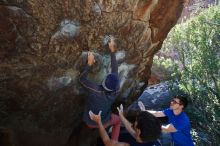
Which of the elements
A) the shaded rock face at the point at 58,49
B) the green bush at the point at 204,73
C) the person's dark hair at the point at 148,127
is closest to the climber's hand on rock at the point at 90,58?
the shaded rock face at the point at 58,49

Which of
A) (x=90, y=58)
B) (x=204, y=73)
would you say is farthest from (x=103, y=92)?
(x=204, y=73)

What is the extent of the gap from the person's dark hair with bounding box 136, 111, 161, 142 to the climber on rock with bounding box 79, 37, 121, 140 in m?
0.80

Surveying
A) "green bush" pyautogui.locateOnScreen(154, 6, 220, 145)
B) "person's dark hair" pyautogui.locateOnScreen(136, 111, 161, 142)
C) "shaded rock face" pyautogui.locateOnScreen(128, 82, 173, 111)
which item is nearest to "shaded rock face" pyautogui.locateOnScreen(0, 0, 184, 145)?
"person's dark hair" pyautogui.locateOnScreen(136, 111, 161, 142)

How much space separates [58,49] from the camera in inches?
185

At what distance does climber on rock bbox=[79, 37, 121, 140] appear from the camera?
184 inches

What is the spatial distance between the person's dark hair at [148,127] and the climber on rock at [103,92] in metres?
0.80

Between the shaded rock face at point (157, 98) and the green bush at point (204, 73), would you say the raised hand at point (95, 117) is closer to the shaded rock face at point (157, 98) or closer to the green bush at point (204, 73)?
the green bush at point (204, 73)

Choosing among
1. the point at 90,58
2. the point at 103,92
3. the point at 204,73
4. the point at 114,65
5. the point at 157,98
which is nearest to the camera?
the point at 103,92

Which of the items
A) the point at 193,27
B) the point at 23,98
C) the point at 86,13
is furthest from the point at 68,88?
the point at 193,27

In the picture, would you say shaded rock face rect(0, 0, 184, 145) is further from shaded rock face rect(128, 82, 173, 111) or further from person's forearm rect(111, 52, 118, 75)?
shaded rock face rect(128, 82, 173, 111)

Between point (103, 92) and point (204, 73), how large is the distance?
9.59ft

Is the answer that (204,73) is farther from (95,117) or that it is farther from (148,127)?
(148,127)

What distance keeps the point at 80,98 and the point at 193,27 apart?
9.82ft

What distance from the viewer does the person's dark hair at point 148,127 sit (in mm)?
3918
